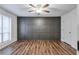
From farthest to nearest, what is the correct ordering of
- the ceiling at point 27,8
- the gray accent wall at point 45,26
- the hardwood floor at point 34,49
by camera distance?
the gray accent wall at point 45,26, the hardwood floor at point 34,49, the ceiling at point 27,8

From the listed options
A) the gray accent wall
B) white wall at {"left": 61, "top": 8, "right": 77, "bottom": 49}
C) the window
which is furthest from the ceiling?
the gray accent wall

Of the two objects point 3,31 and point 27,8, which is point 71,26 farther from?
point 3,31

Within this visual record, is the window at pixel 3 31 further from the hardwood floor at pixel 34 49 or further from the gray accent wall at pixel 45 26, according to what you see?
the gray accent wall at pixel 45 26

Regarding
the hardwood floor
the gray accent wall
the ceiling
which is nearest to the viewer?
the ceiling

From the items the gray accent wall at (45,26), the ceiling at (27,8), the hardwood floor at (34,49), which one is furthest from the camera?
the gray accent wall at (45,26)

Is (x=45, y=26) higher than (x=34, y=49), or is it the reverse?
(x=45, y=26)

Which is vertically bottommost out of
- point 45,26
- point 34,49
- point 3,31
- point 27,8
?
point 34,49

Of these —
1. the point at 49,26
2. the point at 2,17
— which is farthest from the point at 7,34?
the point at 49,26

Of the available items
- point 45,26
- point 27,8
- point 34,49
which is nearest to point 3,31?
point 27,8

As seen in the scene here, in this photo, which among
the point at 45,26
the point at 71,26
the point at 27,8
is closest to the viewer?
the point at 71,26

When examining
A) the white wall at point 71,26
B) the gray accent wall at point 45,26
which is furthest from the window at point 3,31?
→ the gray accent wall at point 45,26

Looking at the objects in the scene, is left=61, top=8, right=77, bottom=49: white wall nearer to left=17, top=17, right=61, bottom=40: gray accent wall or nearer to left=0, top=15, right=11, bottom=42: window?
left=0, top=15, right=11, bottom=42: window
